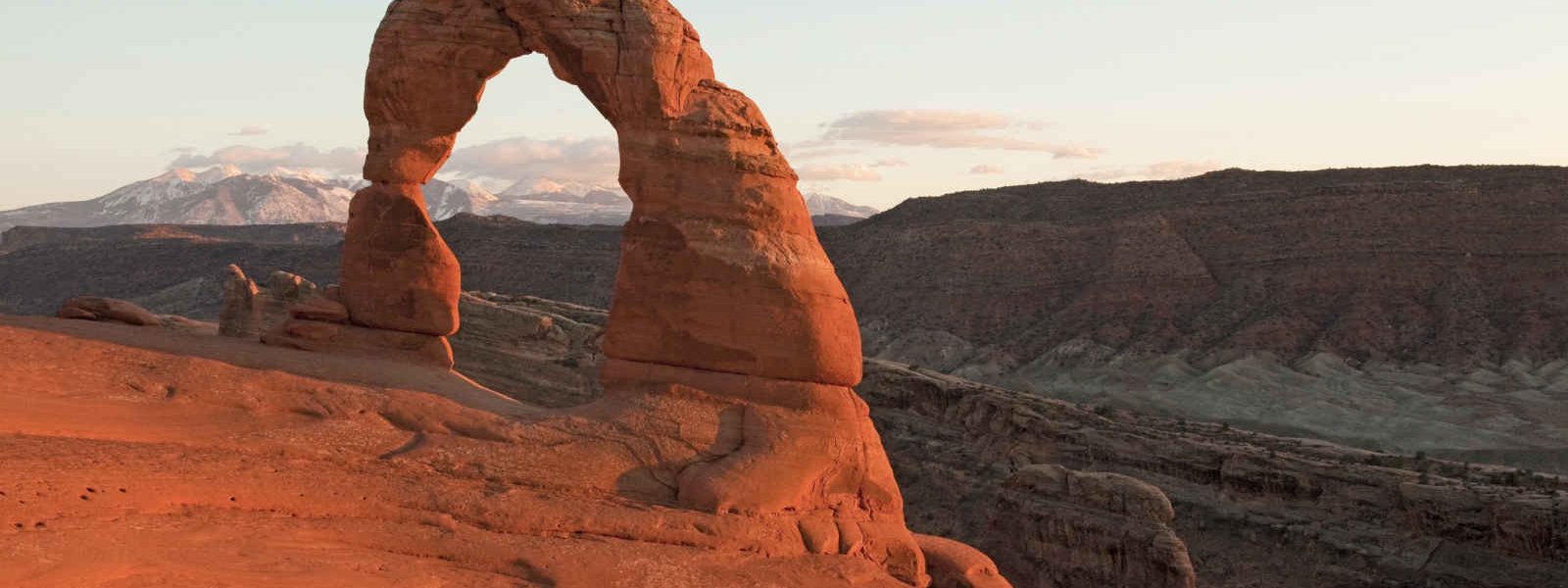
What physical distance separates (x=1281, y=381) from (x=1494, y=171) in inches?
896

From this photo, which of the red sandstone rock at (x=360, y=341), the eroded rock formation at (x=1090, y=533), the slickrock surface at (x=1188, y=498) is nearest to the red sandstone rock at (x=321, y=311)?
the red sandstone rock at (x=360, y=341)

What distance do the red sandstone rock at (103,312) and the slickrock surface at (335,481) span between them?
1.68 m

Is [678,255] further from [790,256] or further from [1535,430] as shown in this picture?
[1535,430]

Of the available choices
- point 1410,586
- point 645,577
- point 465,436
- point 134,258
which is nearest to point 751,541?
point 645,577

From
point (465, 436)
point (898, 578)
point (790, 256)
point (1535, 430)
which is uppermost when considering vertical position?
point (790, 256)

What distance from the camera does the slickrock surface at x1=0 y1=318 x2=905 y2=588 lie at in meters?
12.1

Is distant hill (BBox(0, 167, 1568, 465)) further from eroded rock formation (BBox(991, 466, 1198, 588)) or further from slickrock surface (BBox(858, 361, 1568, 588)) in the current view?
eroded rock formation (BBox(991, 466, 1198, 588))

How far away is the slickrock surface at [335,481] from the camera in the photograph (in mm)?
12070

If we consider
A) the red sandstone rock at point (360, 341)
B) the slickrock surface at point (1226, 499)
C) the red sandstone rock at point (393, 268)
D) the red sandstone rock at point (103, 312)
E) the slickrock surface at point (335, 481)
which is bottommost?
the slickrock surface at point (1226, 499)

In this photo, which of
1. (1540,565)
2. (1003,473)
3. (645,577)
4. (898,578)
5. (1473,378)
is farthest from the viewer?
(1473,378)

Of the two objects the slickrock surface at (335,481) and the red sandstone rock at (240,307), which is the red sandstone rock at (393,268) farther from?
the red sandstone rock at (240,307)

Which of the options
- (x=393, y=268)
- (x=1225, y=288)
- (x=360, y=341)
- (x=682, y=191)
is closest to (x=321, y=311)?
(x=360, y=341)

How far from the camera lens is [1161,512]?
2589 centimetres

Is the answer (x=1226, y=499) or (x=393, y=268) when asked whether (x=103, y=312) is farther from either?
(x=1226, y=499)
